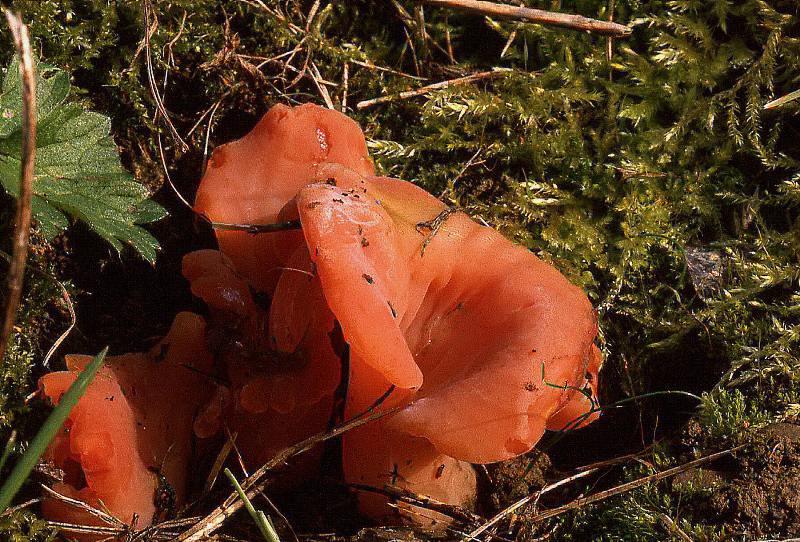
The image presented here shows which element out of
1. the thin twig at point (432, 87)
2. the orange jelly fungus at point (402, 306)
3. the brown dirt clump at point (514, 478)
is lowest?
the brown dirt clump at point (514, 478)

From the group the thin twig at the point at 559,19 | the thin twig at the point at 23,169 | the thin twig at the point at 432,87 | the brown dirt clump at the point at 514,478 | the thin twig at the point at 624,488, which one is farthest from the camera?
the thin twig at the point at 432,87

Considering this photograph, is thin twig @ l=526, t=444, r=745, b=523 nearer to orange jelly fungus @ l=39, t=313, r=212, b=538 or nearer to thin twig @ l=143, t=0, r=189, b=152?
orange jelly fungus @ l=39, t=313, r=212, b=538

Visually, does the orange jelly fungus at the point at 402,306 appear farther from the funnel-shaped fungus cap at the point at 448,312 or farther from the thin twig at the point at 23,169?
the thin twig at the point at 23,169

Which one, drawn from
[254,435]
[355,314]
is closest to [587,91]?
[355,314]

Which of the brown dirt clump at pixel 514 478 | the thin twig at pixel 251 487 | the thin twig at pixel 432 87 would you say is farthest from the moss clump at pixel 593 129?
the thin twig at pixel 251 487

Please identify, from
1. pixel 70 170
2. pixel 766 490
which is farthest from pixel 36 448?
pixel 766 490

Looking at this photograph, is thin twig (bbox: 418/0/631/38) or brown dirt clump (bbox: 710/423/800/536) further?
thin twig (bbox: 418/0/631/38)

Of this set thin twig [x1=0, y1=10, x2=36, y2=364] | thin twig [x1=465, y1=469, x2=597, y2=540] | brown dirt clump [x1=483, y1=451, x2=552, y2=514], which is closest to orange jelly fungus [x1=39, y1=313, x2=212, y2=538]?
thin twig [x1=0, y1=10, x2=36, y2=364]
